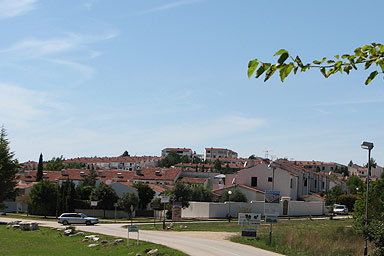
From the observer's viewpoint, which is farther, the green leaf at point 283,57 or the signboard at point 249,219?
the signboard at point 249,219

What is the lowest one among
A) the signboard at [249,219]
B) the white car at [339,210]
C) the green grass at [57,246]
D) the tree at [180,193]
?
the green grass at [57,246]

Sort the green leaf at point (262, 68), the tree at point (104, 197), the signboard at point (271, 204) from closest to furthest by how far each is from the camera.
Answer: the green leaf at point (262, 68) < the signboard at point (271, 204) < the tree at point (104, 197)

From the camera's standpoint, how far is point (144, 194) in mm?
71750

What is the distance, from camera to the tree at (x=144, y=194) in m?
71.4

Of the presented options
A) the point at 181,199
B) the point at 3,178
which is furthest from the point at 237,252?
the point at 3,178

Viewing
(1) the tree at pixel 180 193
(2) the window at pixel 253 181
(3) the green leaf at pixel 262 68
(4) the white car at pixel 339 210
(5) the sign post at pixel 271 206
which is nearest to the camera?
(3) the green leaf at pixel 262 68

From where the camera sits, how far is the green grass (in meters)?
27.1

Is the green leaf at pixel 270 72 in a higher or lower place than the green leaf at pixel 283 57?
lower

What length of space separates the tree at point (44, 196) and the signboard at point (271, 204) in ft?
136

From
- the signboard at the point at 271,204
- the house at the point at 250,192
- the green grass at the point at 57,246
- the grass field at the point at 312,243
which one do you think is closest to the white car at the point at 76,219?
the green grass at the point at 57,246

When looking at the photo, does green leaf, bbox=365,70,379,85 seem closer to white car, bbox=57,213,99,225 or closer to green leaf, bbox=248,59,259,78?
green leaf, bbox=248,59,259,78

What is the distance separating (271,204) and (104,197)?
3925cm

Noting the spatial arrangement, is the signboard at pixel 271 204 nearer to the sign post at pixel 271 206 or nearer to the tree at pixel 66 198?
the sign post at pixel 271 206

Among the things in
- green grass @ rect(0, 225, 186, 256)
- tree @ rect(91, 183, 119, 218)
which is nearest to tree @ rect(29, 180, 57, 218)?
tree @ rect(91, 183, 119, 218)
